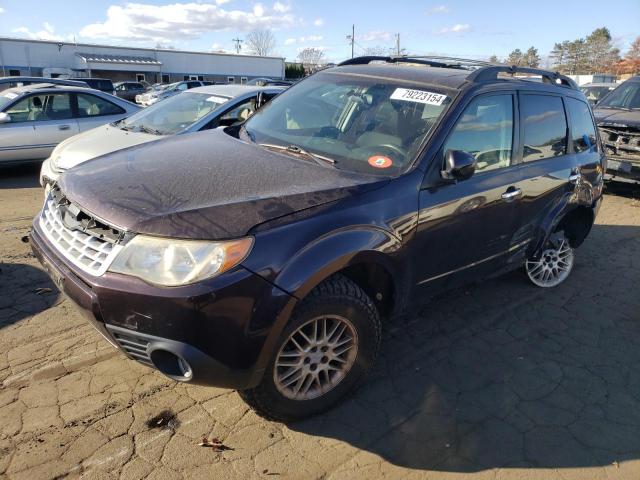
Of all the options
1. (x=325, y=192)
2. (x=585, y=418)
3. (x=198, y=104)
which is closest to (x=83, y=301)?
(x=325, y=192)

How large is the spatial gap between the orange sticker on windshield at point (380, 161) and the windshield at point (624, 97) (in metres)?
8.08

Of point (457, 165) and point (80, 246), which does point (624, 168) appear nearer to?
point (457, 165)

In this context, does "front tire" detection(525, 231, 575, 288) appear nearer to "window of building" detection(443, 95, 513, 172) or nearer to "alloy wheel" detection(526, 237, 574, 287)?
"alloy wheel" detection(526, 237, 574, 287)

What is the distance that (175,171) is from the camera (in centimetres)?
279

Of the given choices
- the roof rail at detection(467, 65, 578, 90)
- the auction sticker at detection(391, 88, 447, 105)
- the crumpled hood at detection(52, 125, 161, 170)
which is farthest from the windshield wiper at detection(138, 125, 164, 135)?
the roof rail at detection(467, 65, 578, 90)

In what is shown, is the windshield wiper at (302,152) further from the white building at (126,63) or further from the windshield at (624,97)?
the white building at (126,63)

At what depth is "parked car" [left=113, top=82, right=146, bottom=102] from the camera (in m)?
29.1

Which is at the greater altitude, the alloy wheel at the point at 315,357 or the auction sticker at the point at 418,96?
the auction sticker at the point at 418,96

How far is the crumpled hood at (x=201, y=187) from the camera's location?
2244 mm

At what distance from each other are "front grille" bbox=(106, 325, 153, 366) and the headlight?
0.29 meters

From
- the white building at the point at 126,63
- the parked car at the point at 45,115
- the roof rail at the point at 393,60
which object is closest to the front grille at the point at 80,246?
the roof rail at the point at 393,60

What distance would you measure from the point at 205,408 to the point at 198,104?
4666 millimetres

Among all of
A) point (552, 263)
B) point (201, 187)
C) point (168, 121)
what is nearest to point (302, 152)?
point (201, 187)

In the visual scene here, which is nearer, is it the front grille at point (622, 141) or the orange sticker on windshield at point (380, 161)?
the orange sticker on windshield at point (380, 161)
